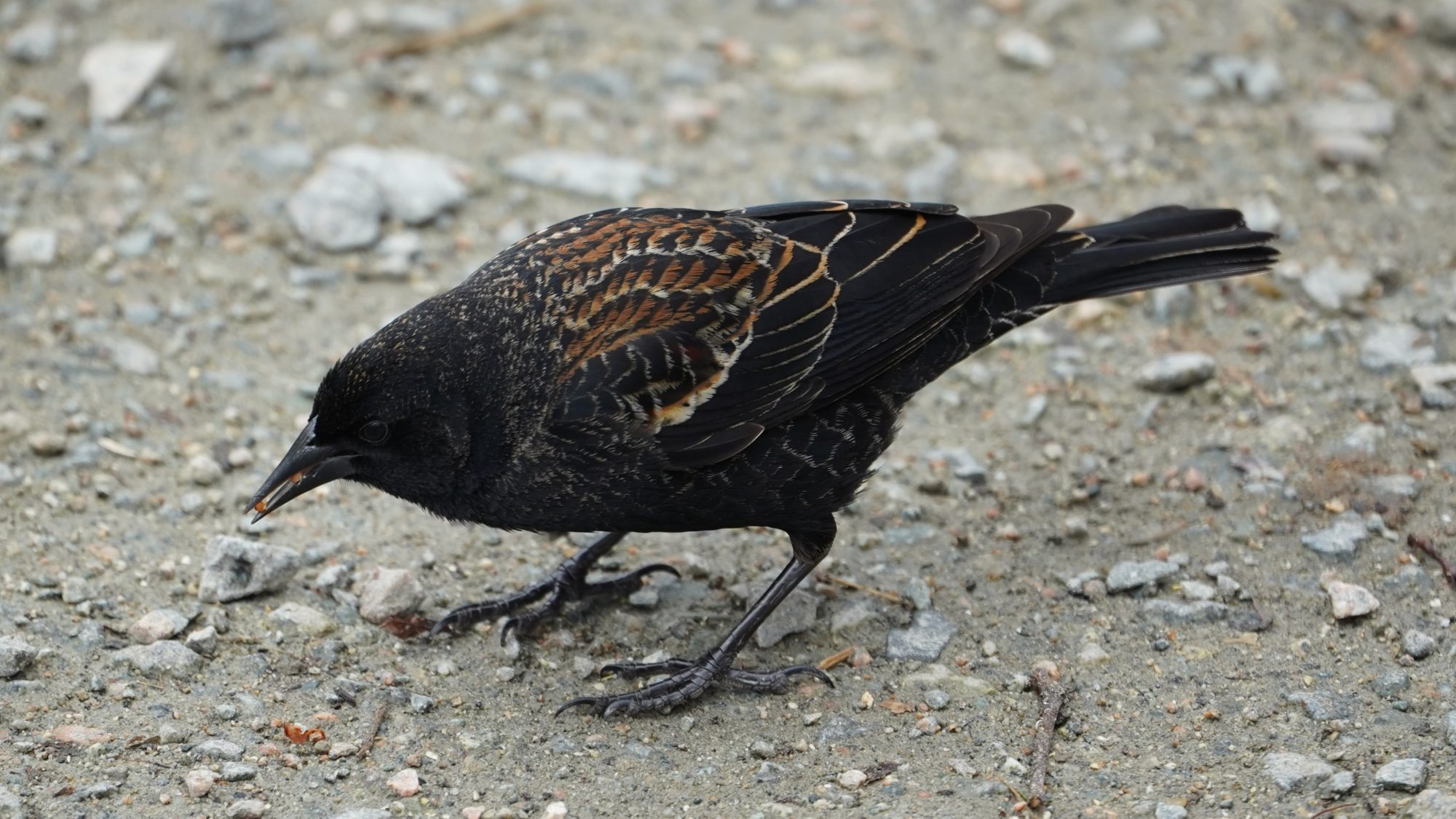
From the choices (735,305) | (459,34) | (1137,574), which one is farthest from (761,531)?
(459,34)

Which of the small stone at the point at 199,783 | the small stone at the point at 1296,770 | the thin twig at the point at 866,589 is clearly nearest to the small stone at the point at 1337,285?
the thin twig at the point at 866,589

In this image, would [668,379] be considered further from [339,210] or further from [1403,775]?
[339,210]

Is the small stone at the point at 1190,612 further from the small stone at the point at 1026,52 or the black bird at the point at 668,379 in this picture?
the small stone at the point at 1026,52

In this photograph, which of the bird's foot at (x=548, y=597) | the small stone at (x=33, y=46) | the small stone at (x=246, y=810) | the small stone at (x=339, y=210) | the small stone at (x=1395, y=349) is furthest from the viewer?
the small stone at (x=33, y=46)

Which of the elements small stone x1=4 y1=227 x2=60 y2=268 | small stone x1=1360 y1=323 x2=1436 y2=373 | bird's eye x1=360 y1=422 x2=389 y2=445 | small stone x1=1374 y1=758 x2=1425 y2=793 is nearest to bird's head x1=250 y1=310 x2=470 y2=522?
bird's eye x1=360 y1=422 x2=389 y2=445

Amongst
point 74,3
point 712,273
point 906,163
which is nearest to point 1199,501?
point 712,273
